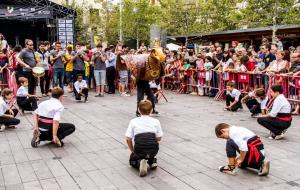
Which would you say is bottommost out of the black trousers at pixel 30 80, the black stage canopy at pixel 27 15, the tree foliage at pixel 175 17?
the black trousers at pixel 30 80

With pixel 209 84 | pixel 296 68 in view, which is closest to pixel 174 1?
pixel 209 84

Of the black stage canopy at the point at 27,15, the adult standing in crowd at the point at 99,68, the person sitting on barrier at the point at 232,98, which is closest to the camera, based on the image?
the person sitting on barrier at the point at 232,98

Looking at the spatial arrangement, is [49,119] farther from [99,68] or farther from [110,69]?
[110,69]

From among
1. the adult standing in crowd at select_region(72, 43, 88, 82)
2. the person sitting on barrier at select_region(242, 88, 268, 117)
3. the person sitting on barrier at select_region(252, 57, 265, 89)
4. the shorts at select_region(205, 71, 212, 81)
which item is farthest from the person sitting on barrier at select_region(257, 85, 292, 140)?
the adult standing in crowd at select_region(72, 43, 88, 82)

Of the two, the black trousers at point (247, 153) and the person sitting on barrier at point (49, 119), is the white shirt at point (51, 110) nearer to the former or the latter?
the person sitting on barrier at point (49, 119)

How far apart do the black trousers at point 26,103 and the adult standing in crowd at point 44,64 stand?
9.53ft

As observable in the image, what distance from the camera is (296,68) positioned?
11.4 m

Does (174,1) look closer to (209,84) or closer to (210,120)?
(209,84)

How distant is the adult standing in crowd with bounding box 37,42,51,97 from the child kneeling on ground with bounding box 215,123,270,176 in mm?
9450

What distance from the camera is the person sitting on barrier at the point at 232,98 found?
11.5 meters

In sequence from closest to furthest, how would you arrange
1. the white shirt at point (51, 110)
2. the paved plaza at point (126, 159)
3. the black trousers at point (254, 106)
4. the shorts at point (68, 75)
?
the paved plaza at point (126, 159) < the white shirt at point (51, 110) < the black trousers at point (254, 106) < the shorts at point (68, 75)

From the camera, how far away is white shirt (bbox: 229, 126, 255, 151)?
19.0 feet

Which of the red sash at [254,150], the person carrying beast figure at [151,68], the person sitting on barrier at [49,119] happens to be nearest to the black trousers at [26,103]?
the person carrying beast figure at [151,68]

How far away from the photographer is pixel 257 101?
34.9 ft
